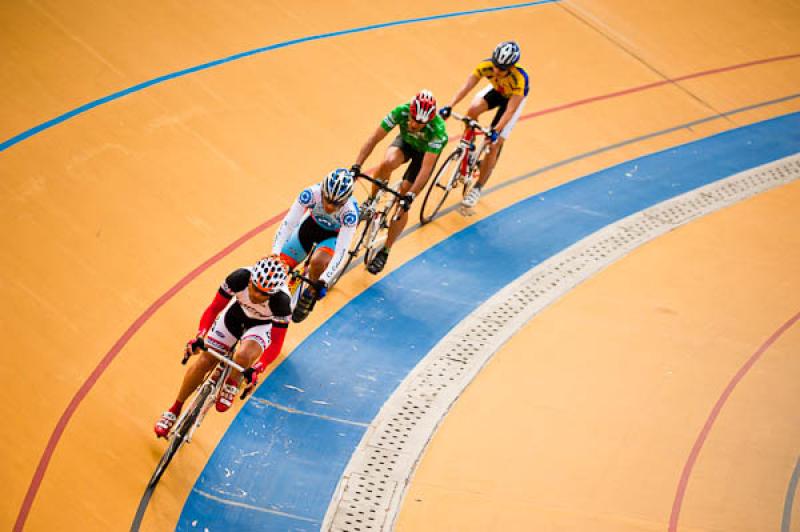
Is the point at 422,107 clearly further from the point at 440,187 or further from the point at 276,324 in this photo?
the point at 276,324

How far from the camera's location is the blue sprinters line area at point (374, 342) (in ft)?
17.9

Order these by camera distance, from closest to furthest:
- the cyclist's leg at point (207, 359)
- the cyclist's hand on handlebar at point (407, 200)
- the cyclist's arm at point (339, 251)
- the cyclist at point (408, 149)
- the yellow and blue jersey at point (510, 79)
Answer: the cyclist's leg at point (207, 359) → the cyclist's arm at point (339, 251) → the cyclist at point (408, 149) → the cyclist's hand on handlebar at point (407, 200) → the yellow and blue jersey at point (510, 79)

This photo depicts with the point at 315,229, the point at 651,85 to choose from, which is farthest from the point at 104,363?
the point at 651,85

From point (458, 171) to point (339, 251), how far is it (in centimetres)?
279

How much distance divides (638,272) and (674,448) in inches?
83.9

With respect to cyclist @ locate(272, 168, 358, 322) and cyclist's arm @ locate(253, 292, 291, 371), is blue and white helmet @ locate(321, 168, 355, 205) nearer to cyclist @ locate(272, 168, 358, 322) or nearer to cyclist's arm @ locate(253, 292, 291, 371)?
cyclist @ locate(272, 168, 358, 322)

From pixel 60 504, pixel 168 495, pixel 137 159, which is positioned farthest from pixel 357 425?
pixel 137 159

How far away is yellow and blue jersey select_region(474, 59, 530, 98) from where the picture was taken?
8.12m

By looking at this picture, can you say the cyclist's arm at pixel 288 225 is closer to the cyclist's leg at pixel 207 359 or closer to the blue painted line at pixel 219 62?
the cyclist's leg at pixel 207 359

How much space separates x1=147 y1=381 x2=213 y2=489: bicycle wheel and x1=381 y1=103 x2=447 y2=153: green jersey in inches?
113

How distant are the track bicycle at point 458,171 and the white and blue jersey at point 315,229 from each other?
6.63 feet

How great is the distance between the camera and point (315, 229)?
20.6 feet

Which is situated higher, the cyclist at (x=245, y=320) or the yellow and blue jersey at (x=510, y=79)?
the yellow and blue jersey at (x=510, y=79)

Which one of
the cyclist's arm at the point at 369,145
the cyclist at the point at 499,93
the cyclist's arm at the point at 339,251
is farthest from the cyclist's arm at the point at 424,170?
the cyclist's arm at the point at 339,251
